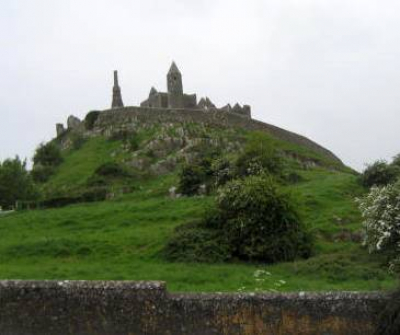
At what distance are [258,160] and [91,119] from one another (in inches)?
1715

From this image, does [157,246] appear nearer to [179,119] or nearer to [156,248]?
[156,248]

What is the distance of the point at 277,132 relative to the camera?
3233 inches

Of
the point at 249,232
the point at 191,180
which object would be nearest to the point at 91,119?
the point at 191,180

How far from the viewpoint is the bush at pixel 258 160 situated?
4447 cm

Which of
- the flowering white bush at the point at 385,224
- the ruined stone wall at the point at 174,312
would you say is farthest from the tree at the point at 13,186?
the ruined stone wall at the point at 174,312

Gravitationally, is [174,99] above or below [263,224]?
above

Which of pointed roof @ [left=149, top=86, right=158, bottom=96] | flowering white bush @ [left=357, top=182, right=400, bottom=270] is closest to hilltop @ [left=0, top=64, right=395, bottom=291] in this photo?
flowering white bush @ [left=357, top=182, right=400, bottom=270]

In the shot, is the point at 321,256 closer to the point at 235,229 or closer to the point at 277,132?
the point at 235,229

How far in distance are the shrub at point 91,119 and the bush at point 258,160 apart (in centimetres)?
3948

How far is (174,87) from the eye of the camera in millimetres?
83625

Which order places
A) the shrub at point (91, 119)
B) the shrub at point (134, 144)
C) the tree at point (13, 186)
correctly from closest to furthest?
1. the tree at point (13, 186)
2. the shrub at point (134, 144)
3. the shrub at point (91, 119)

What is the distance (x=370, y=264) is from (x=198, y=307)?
1537 cm

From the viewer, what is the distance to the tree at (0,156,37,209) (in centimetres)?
5606

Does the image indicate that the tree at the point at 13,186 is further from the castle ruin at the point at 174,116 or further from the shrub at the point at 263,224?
the shrub at the point at 263,224
